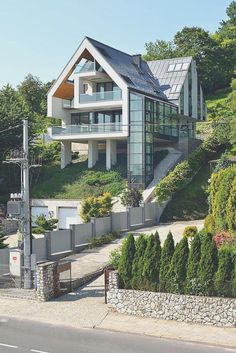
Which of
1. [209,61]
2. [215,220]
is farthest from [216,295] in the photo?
[209,61]

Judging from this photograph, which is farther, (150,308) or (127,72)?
(127,72)

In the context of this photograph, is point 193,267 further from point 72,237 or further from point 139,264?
point 72,237

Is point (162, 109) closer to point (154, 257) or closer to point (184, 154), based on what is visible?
point (184, 154)

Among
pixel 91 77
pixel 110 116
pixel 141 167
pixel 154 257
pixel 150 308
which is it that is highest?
pixel 91 77

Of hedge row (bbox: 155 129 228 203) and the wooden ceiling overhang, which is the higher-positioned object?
the wooden ceiling overhang

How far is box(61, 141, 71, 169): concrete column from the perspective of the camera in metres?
47.1

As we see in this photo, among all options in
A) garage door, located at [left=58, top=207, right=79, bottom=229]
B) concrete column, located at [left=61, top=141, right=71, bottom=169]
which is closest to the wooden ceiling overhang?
concrete column, located at [left=61, top=141, right=71, bottom=169]

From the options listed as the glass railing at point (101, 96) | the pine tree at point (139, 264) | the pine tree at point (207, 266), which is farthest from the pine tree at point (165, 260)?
the glass railing at point (101, 96)

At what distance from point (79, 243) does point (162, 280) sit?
11.7 metres

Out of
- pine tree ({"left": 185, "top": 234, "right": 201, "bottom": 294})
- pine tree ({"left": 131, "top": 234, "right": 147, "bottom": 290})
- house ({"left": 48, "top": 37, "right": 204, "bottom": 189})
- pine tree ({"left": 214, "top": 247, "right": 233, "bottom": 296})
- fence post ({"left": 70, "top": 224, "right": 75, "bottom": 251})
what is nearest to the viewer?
pine tree ({"left": 214, "top": 247, "right": 233, "bottom": 296})

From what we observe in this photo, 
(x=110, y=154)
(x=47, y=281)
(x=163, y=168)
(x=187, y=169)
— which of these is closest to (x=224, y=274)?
(x=47, y=281)

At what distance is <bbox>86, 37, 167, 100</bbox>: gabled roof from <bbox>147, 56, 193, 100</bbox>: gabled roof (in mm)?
716

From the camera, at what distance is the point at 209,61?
2970 inches

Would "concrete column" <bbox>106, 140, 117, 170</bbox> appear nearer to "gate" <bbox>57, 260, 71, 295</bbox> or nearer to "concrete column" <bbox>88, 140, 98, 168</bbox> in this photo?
"concrete column" <bbox>88, 140, 98, 168</bbox>
